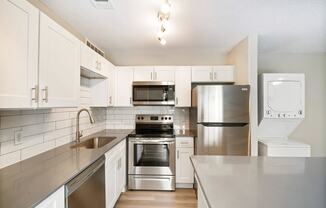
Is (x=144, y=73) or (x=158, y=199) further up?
(x=144, y=73)

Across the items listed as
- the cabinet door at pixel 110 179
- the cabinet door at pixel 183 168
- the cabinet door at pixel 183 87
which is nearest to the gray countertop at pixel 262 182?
the cabinet door at pixel 110 179

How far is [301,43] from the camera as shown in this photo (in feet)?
10.8

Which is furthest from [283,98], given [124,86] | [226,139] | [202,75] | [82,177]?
[82,177]

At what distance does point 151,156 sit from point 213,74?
5.69 ft

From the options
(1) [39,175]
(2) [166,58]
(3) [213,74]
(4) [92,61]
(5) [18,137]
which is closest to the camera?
(1) [39,175]

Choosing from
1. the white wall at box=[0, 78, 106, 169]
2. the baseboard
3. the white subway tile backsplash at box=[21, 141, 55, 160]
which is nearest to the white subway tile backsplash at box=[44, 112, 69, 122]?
the white wall at box=[0, 78, 106, 169]

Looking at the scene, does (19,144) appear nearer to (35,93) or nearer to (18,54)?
(35,93)

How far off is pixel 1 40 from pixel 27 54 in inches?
7.8

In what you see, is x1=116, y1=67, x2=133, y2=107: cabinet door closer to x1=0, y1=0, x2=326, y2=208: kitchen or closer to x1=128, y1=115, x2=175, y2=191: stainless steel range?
x1=0, y1=0, x2=326, y2=208: kitchen

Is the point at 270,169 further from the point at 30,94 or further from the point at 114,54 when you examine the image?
the point at 114,54

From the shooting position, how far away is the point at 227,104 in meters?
2.86

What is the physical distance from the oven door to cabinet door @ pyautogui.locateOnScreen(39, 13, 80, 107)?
142 centimetres

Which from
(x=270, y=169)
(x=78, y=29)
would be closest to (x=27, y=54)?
(x=78, y=29)

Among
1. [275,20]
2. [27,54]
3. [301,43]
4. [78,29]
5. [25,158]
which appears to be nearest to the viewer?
[27,54]
